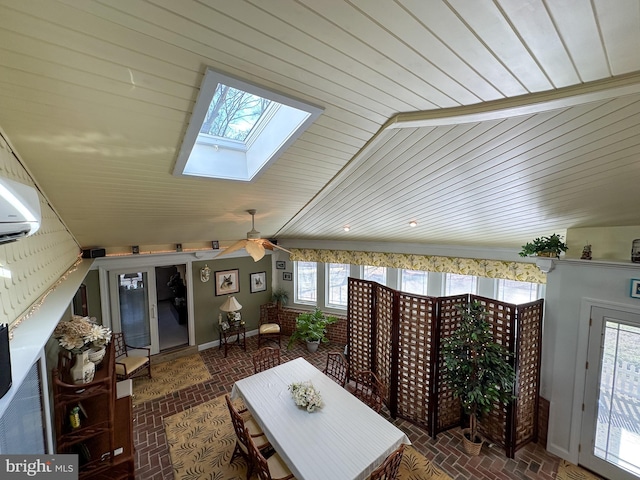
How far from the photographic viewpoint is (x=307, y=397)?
2.85 m

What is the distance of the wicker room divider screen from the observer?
3207mm

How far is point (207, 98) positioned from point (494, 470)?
4.54 meters

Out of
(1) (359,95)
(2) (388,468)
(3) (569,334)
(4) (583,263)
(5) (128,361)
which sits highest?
(1) (359,95)

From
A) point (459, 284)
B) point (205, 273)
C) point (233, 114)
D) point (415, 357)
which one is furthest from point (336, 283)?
point (233, 114)

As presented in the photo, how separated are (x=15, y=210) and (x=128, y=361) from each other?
4.97 metres

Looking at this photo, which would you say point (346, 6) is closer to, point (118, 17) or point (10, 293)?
point (118, 17)

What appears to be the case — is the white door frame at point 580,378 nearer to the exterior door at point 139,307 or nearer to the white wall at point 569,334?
the white wall at point 569,334

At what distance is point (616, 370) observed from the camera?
286cm

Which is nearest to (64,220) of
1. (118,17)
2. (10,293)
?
(10,293)

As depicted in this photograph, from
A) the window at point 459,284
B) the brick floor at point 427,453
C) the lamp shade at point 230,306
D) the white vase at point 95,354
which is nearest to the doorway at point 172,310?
the lamp shade at point 230,306

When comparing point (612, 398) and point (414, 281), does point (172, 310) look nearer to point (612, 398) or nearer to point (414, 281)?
point (414, 281)

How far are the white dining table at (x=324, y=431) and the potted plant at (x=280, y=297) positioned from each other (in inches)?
134

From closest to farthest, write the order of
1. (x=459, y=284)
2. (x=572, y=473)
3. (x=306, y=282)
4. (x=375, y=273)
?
(x=572, y=473) → (x=459, y=284) → (x=375, y=273) → (x=306, y=282)

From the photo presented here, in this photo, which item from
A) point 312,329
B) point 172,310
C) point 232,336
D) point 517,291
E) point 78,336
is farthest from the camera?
point 172,310
